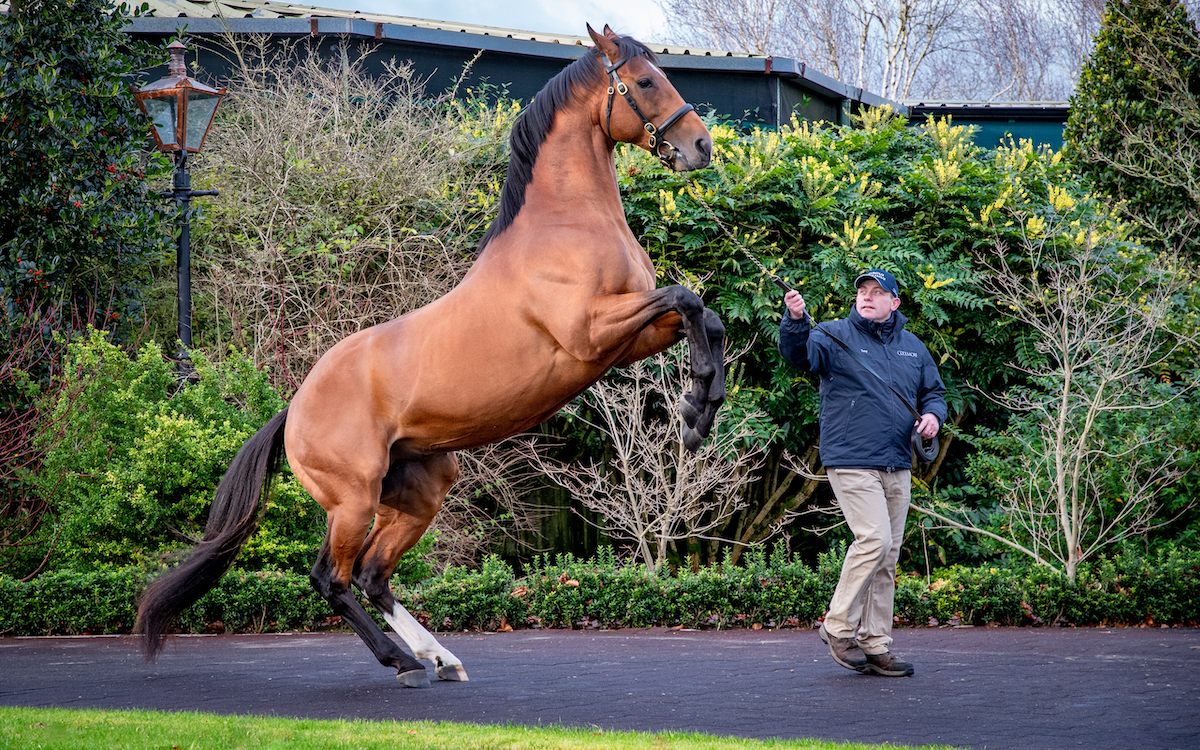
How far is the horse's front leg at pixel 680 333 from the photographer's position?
13.8ft

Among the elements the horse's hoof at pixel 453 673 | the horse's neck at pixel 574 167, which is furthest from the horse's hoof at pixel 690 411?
the horse's hoof at pixel 453 673

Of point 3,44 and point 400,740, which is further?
point 3,44

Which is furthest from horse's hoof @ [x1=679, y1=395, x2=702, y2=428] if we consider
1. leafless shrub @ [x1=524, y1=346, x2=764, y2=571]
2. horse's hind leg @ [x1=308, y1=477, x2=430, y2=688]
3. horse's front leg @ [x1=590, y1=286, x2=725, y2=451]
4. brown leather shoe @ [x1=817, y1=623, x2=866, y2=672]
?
leafless shrub @ [x1=524, y1=346, x2=764, y2=571]

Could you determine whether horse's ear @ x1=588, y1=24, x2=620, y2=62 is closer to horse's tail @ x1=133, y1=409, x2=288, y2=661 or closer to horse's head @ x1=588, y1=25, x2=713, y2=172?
horse's head @ x1=588, y1=25, x2=713, y2=172

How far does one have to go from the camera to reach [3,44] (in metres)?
9.02

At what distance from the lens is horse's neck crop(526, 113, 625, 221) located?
4582 millimetres

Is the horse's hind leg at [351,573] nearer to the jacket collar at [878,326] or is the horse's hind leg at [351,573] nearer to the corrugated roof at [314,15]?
the jacket collar at [878,326]

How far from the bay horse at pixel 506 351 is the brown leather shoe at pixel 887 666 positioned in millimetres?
1686

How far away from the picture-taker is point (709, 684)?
198 inches

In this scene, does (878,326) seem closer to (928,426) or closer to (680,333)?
(928,426)

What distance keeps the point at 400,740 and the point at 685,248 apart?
6025mm

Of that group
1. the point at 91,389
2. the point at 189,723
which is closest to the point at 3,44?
the point at 91,389

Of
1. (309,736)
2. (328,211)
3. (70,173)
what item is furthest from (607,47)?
(70,173)

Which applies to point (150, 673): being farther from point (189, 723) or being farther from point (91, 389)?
point (91, 389)
